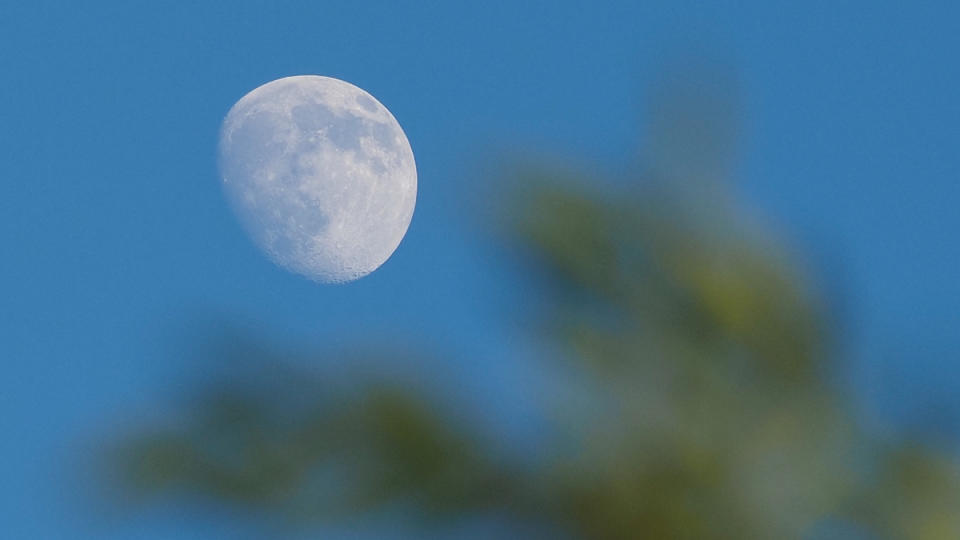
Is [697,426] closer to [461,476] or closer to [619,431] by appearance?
[619,431]

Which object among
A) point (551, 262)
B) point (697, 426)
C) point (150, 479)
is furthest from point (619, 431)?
point (150, 479)

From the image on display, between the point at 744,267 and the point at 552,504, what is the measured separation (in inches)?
29.2

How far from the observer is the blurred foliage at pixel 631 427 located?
3.67 m

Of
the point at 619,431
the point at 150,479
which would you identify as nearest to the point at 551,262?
the point at 619,431

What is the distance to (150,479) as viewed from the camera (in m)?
3.60

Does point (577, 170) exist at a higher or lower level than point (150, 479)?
higher

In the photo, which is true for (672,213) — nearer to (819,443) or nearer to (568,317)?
(568,317)

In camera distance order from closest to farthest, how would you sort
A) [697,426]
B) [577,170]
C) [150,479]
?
1. [150,479]
2. [697,426]
3. [577,170]

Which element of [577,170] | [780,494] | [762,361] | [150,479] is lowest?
[150,479]

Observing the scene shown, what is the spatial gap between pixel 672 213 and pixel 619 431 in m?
0.53

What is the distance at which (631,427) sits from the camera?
3844 millimetres

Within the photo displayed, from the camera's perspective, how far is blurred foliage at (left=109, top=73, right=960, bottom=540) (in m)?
3.67

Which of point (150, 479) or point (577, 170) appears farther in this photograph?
point (577, 170)

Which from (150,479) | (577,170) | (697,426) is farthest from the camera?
(577,170)
